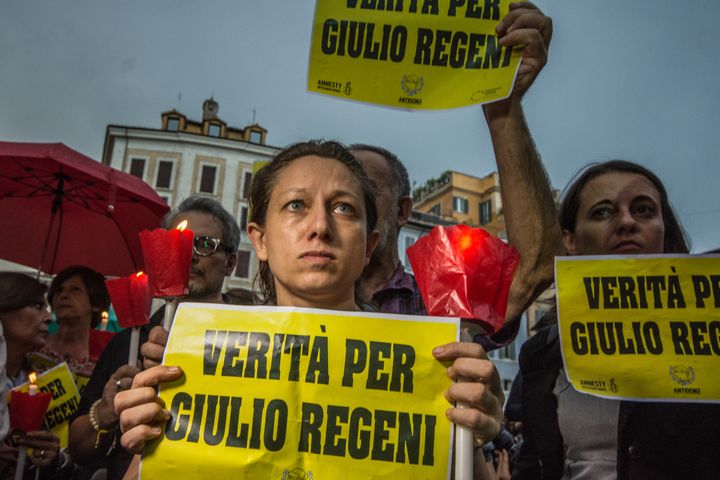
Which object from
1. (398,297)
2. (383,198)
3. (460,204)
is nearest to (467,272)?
(398,297)

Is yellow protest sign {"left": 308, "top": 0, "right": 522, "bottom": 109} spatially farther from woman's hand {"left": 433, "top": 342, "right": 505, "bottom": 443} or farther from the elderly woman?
the elderly woman

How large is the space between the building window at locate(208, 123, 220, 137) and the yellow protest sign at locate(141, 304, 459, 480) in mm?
38697

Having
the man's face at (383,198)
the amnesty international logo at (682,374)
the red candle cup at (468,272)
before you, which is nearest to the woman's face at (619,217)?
the amnesty international logo at (682,374)

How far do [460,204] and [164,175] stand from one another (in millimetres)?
23141

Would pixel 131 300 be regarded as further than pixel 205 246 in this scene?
No

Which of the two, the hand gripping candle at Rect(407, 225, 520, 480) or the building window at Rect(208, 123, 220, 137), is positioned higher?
the building window at Rect(208, 123, 220, 137)

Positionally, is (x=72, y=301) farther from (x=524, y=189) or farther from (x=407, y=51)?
(x=524, y=189)

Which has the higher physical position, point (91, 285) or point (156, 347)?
point (91, 285)

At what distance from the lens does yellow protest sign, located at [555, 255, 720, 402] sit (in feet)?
6.15

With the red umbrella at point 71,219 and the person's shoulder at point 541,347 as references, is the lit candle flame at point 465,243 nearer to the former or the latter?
the person's shoulder at point 541,347

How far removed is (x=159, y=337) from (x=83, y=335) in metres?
3.19

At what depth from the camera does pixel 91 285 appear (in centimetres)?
448

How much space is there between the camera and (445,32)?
2.29m

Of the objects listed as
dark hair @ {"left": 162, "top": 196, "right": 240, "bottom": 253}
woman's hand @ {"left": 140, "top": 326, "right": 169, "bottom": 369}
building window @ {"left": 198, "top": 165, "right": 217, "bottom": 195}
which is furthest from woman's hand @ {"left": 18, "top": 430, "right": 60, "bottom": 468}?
building window @ {"left": 198, "top": 165, "right": 217, "bottom": 195}
